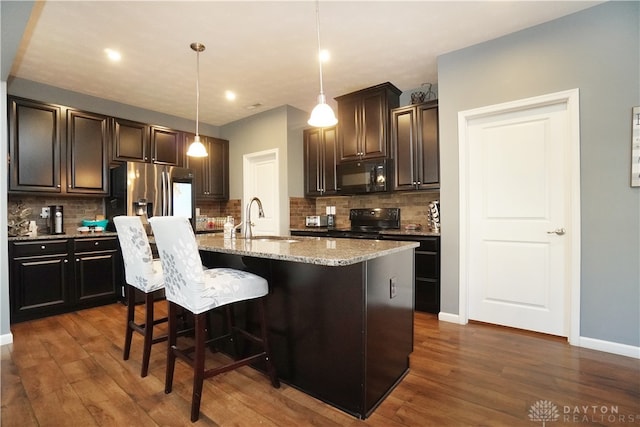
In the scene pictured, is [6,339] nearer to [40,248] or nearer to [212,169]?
[40,248]

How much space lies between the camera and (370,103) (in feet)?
13.0

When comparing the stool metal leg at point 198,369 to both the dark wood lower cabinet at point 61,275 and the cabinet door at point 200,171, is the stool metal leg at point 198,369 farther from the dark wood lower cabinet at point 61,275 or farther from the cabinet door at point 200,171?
the cabinet door at point 200,171

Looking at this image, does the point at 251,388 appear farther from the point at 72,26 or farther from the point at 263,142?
the point at 263,142

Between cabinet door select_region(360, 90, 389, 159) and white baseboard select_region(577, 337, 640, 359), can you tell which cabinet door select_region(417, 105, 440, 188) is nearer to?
cabinet door select_region(360, 90, 389, 159)

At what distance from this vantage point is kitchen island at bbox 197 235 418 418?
163 centimetres

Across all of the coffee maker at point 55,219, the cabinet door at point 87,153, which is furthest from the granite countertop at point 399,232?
the coffee maker at point 55,219

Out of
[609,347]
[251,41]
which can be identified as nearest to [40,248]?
[251,41]

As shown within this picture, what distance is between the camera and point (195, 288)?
165 cm

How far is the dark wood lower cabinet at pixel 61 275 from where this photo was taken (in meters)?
3.19

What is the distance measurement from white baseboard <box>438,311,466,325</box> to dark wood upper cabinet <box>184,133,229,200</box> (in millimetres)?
3927

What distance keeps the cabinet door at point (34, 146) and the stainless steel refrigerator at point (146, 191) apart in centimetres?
61

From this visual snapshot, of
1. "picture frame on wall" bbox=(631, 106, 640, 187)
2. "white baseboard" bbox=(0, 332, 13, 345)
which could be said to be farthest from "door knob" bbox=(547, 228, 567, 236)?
"white baseboard" bbox=(0, 332, 13, 345)

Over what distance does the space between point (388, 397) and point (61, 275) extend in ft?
11.9

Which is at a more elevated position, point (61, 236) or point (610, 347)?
point (61, 236)
